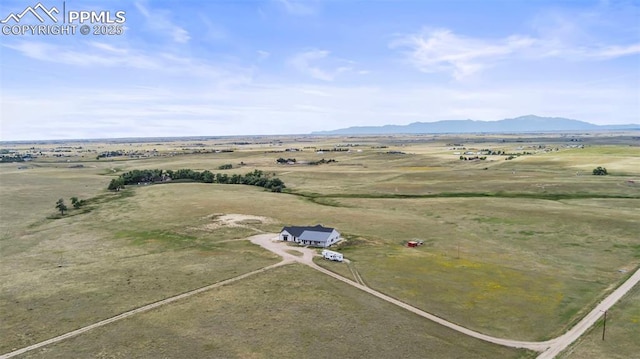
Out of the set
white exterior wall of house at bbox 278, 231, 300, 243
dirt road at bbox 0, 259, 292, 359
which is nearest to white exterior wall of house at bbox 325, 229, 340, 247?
white exterior wall of house at bbox 278, 231, 300, 243

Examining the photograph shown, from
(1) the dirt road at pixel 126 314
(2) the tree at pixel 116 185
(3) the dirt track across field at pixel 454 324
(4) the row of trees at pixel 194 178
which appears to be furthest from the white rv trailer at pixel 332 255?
(2) the tree at pixel 116 185

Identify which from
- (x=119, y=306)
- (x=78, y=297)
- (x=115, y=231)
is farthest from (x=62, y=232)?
(x=119, y=306)

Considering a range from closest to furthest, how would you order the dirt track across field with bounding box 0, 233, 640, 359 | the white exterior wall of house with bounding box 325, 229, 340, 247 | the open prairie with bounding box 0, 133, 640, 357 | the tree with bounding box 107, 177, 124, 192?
the dirt track across field with bounding box 0, 233, 640, 359 < the open prairie with bounding box 0, 133, 640, 357 < the white exterior wall of house with bounding box 325, 229, 340, 247 < the tree with bounding box 107, 177, 124, 192

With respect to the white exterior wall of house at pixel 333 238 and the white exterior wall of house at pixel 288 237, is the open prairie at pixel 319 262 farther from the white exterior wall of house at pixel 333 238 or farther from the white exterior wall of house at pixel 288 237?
the white exterior wall of house at pixel 288 237

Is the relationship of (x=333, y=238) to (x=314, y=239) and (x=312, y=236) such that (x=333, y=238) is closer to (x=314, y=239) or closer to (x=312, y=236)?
(x=314, y=239)

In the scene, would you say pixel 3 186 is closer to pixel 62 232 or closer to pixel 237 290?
pixel 62 232

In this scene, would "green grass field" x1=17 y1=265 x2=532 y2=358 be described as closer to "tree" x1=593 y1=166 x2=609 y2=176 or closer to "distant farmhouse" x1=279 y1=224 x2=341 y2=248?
"distant farmhouse" x1=279 y1=224 x2=341 y2=248
